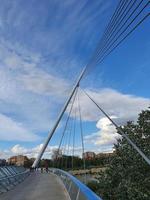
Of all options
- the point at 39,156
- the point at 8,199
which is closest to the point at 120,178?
the point at 8,199

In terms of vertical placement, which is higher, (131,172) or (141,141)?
(141,141)

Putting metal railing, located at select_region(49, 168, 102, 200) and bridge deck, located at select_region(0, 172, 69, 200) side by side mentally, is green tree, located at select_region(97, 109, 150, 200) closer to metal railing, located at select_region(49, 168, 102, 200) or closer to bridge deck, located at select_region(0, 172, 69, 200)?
bridge deck, located at select_region(0, 172, 69, 200)

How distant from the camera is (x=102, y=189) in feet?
109

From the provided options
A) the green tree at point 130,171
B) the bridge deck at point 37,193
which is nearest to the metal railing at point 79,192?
the bridge deck at point 37,193

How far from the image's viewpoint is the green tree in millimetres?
28997

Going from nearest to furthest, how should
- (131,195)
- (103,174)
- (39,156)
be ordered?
1. (131,195)
2. (103,174)
3. (39,156)

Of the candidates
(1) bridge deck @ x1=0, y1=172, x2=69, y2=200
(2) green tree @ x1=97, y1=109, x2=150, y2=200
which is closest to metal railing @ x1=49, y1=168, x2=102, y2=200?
(1) bridge deck @ x1=0, y1=172, x2=69, y2=200

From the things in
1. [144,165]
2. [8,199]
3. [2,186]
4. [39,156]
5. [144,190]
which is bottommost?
[8,199]

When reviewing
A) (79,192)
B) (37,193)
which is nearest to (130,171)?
(37,193)

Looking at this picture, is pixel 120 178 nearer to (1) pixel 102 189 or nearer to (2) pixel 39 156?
(1) pixel 102 189

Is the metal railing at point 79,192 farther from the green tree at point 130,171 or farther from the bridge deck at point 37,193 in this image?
the green tree at point 130,171

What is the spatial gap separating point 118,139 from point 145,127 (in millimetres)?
3597

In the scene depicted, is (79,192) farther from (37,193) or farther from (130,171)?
(130,171)

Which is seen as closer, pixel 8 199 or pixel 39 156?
pixel 8 199
